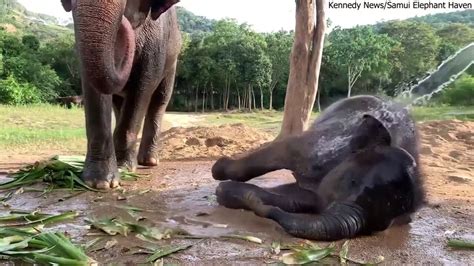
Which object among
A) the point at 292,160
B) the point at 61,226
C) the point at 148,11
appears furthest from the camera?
the point at 148,11

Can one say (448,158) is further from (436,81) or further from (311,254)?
(311,254)

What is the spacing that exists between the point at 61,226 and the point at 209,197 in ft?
4.01

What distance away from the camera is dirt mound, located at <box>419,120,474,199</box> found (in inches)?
213

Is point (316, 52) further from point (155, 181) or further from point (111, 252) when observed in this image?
point (111, 252)

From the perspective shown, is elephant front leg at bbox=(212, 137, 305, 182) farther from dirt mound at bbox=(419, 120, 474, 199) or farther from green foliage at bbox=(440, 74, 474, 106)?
green foliage at bbox=(440, 74, 474, 106)

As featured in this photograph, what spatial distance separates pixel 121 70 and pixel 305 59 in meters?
4.88

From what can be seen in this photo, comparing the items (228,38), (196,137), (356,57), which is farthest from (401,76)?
(196,137)

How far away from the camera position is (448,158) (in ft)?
27.4

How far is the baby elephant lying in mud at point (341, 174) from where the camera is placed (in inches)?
120

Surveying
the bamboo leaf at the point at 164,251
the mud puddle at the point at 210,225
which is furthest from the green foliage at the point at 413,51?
the bamboo leaf at the point at 164,251

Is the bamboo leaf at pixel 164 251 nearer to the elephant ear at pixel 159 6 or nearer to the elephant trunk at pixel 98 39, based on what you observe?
the elephant trunk at pixel 98 39

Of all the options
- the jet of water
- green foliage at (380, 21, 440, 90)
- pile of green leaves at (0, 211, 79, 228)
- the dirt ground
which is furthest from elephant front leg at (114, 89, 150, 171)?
green foliage at (380, 21, 440, 90)

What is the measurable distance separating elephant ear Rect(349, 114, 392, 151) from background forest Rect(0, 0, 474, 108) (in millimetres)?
26421

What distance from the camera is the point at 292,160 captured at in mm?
3664
